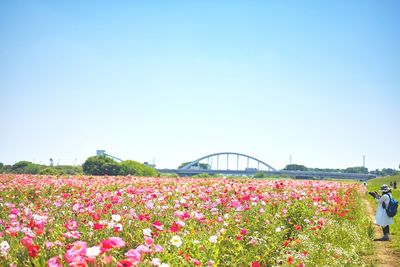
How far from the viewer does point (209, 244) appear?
4609 mm

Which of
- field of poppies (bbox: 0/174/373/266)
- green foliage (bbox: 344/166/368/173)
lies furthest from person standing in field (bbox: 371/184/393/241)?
green foliage (bbox: 344/166/368/173)

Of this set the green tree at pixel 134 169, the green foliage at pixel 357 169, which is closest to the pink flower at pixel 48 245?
the green tree at pixel 134 169

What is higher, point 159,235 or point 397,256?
point 159,235

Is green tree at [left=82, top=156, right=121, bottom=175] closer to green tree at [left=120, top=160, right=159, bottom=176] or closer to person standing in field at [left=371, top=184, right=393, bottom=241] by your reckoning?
green tree at [left=120, top=160, right=159, bottom=176]

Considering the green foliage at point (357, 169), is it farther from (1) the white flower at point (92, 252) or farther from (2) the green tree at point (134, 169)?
(1) the white flower at point (92, 252)

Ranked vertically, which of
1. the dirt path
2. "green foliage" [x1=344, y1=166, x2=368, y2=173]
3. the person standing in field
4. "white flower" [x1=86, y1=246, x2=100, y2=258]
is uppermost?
"green foliage" [x1=344, y1=166, x2=368, y2=173]

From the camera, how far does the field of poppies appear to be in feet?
11.0

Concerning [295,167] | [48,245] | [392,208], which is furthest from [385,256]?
[295,167]

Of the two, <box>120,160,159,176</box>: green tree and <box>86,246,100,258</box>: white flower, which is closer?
<box>86,246,100,258</box>: white flower

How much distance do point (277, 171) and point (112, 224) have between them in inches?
4624

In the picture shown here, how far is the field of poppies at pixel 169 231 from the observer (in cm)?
334

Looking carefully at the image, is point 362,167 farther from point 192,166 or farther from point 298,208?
point 298,208

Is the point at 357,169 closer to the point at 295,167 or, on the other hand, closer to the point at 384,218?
the point at 295,167

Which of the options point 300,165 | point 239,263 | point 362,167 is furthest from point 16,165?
point 362,167
